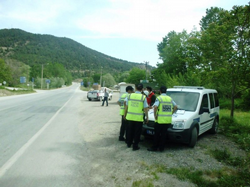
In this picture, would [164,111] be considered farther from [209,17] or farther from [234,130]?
[209,17]

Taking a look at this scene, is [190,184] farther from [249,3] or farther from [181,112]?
[249,3]

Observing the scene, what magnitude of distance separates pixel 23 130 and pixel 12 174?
4346 mm

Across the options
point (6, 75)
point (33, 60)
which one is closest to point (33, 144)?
point (6, 75)

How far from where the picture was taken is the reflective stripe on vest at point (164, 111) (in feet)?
20.2

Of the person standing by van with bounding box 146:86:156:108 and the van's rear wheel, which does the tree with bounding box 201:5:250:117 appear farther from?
the van's rear wheel

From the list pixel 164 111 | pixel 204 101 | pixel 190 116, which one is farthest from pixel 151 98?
pixel 164 111

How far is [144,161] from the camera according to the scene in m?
5.43

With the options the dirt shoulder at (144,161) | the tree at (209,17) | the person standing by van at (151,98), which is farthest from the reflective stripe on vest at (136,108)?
the tree at (209,17)

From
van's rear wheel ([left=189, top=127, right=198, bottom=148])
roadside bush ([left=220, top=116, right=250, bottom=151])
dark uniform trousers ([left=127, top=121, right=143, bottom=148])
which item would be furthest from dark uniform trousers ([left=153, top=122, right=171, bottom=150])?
roadside bush ([left=220, top=116, right=250, bottom=151])

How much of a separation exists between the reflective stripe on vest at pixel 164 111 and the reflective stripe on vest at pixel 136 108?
49cm

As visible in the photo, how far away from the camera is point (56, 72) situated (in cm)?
14800

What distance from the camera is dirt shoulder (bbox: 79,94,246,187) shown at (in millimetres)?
4363

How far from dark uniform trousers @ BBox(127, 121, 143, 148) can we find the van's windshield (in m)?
1.81

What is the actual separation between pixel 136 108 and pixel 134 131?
72 centimetres
